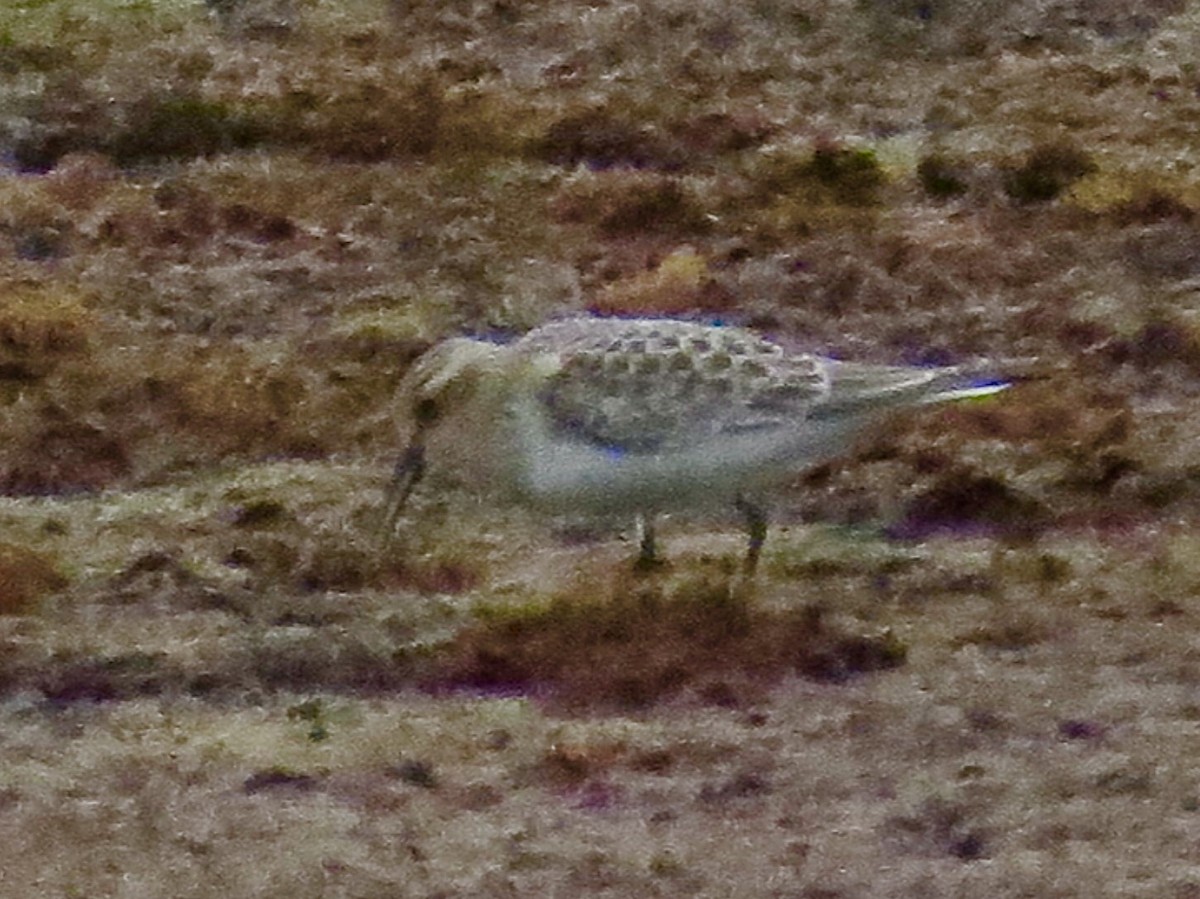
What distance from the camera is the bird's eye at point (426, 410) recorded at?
77 cm

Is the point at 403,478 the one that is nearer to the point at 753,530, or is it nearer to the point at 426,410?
the point at 426,410

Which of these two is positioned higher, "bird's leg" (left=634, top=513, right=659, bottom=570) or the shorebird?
the shorebird

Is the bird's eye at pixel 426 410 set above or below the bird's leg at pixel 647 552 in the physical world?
above

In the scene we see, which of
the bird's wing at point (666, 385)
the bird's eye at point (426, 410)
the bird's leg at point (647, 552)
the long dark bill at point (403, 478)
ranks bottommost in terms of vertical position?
the bird's leg at point (647, 552)

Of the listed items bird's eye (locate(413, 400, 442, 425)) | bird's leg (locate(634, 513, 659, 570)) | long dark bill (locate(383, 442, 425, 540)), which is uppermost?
bird's eye (locate(413, 400, 442, 425))

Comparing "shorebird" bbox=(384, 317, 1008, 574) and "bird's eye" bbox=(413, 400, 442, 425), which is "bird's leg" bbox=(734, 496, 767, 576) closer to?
"shorebird" bbox=(384, 317, 1008, 574)

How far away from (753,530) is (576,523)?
9 cm

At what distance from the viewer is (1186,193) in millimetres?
777

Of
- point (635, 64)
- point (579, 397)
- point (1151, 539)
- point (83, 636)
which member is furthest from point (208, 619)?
point (1151, 539)

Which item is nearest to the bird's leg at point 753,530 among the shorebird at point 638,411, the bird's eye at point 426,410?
the shorebird at point 638,411

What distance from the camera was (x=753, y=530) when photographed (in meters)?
0.79

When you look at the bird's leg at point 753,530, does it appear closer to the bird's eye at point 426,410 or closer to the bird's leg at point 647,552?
the bird's leg at point 647,552

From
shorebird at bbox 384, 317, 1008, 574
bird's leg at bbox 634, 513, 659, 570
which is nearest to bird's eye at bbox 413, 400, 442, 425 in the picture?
shorebird at bbox 384, 317, 1008, 574

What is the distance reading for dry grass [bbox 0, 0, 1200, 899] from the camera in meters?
0.77
